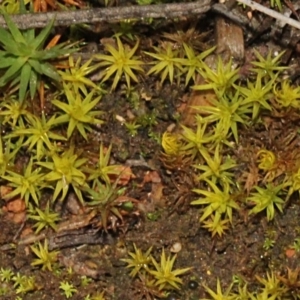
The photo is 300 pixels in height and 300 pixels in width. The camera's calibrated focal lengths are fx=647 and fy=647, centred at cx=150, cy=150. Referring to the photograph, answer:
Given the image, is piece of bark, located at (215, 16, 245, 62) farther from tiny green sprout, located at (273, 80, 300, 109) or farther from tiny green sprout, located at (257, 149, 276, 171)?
tiny green sprout, located at (257, 149, 276, 171)

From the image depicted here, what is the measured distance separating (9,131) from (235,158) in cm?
91

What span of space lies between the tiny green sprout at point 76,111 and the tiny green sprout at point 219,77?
1.37 feet

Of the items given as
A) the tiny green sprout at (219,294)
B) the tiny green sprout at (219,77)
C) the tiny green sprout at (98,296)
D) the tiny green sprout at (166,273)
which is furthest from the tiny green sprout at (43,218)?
the tiny green sprout at (219,77)

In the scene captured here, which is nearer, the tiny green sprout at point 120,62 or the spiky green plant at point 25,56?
the spiky green plant at point 25,56

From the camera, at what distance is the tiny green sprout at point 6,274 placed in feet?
8.41

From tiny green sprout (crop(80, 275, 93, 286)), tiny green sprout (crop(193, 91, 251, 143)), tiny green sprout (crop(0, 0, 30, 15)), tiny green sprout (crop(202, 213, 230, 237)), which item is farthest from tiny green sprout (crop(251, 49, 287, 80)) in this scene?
tiny green sprout (crop(80, 275, 93, 286))

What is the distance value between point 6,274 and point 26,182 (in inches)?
14.9

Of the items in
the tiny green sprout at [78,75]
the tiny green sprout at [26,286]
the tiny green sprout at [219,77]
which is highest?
the tiny green sprout at [219,77]

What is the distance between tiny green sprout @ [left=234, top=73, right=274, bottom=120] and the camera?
2.53 metres

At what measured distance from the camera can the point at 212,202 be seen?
2.53 m

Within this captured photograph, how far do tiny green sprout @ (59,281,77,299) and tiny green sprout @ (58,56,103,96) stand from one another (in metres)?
0.76

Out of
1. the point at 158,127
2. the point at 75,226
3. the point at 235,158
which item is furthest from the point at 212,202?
the point at 75,226

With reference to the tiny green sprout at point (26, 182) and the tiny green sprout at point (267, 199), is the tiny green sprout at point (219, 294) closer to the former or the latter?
the tiny green sprout at point (267, 199)

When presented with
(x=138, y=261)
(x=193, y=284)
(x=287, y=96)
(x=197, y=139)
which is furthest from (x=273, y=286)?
(x=287, y=96)
